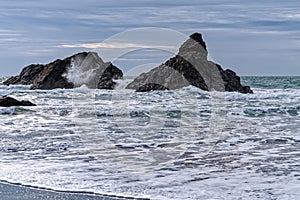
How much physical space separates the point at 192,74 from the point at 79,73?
1220 centimetres

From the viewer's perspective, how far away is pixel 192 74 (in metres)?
36.1

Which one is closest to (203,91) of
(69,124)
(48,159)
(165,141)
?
(69,124)

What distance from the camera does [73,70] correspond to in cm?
4369

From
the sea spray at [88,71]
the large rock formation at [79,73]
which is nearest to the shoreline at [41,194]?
the large rock formation at [79,73]

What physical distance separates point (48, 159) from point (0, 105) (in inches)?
484

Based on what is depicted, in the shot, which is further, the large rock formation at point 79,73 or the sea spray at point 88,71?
the sea spray at point 88,71

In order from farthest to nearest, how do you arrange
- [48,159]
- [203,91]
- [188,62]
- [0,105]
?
[188,62]
[203,91]
[0,105]
[48,159]

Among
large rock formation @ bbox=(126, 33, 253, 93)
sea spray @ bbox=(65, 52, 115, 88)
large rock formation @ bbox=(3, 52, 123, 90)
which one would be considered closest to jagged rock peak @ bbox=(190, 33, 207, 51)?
large rock formation @ bbox=(126, 33, 253, 93)

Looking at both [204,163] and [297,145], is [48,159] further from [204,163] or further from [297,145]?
[297,145]

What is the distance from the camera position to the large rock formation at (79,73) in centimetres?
4219

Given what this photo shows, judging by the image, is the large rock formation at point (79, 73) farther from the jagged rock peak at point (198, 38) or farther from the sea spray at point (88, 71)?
the jagged rock peak at point (198, 38)

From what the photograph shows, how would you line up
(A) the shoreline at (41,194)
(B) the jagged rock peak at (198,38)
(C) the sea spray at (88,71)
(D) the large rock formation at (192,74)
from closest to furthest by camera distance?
(A) the shoreline at (41,194), (D) the large rock formation at (192,74), (B) the jagged rock peak at (198,38), (C) the sea spray at (88,71)

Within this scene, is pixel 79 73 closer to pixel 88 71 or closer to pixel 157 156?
pixel 88 71

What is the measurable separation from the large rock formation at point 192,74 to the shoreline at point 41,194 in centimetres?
2831
